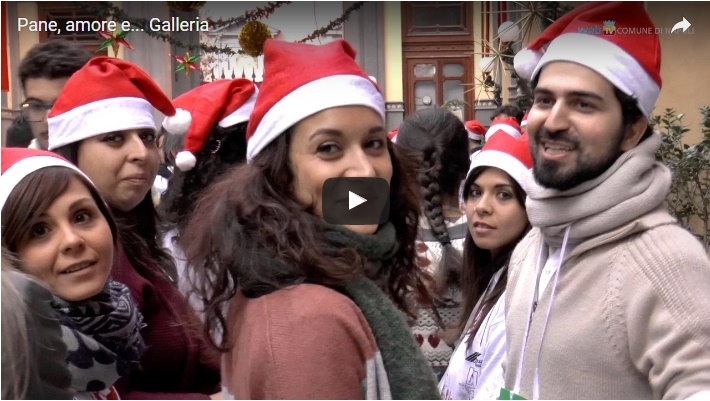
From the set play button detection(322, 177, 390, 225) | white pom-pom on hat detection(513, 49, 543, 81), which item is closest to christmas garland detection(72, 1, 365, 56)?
white pom-pom on hat detection(513, 49, 543, 81)

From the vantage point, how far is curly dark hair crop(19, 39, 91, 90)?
Result: 2273mm

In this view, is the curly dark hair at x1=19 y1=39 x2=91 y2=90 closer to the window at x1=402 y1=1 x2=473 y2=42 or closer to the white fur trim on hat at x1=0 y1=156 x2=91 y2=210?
the white fur trim on hat at x1=0 y1=156 x2=91 y2=210

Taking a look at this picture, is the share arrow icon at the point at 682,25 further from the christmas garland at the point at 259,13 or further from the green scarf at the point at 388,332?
the green scarf at the point at 388,332

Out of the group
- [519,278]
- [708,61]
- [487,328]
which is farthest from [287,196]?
[708,61]

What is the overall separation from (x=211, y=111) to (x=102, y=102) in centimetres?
40

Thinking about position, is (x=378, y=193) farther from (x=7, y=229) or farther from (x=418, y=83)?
(x=418, y=83)

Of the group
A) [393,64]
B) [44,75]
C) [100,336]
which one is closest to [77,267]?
[100,336]

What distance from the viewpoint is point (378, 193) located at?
4.12ft

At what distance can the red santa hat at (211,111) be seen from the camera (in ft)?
7.70

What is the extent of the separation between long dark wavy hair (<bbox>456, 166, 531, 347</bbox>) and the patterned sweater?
6 centimetres

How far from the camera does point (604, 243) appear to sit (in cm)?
147

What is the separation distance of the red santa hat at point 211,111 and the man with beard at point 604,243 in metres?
1.03

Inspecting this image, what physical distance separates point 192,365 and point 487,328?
0.70 metres

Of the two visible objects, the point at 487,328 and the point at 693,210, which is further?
the point at 693,210
